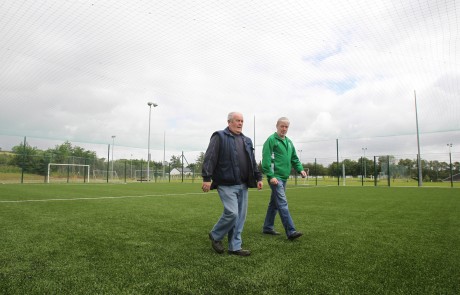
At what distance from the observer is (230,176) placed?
134 inches

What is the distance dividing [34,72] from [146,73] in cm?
633

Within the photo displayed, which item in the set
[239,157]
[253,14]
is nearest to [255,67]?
[253,14]

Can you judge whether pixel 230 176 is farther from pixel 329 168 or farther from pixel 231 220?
pixel 329 168

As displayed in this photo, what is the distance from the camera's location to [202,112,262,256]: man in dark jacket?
3357mm

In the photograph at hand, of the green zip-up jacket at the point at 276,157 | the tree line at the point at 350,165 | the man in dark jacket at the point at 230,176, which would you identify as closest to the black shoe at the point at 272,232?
the green zip-up jacket at the point at 276,157

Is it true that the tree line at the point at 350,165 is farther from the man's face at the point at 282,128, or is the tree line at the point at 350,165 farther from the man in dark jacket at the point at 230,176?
the man in dark jacket at the point at 230,176

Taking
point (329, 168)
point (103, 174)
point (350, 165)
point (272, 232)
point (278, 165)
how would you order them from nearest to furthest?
point (278, 165), point (272, 232), point (329, 168), point (350, 165), point (103, 174)

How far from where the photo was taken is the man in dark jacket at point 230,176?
3.36 meters

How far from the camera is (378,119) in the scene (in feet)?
90.6

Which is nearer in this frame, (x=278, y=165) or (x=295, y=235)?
(x=295, y=235)

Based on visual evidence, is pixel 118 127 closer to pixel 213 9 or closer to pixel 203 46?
pixel 203 46

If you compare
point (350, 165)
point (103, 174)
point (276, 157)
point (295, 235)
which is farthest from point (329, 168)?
point (295, 235)

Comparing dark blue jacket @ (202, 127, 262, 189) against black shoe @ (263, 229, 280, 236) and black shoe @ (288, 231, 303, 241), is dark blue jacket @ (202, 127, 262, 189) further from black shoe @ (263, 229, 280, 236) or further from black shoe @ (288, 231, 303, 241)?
black shoe @ (263, 229, 280, 236)

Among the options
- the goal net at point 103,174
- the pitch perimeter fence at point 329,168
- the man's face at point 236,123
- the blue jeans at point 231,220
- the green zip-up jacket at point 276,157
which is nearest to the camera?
the blue jeans at point 231,220
